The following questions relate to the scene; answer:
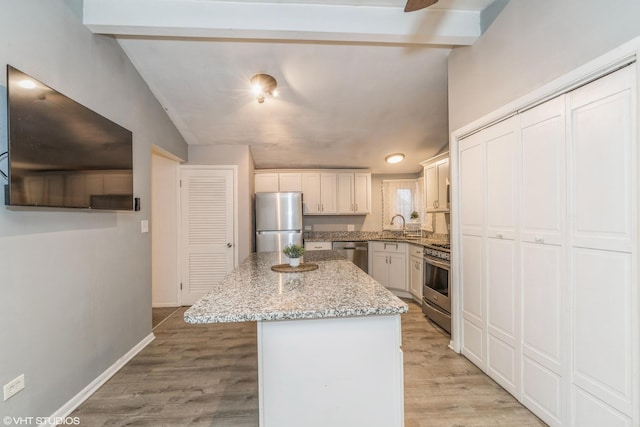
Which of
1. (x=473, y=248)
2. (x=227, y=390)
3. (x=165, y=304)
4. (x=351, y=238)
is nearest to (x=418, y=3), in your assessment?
(x=473, y=248)

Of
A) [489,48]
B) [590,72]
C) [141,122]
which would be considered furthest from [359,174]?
[590,72]

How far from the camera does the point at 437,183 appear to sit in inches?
152

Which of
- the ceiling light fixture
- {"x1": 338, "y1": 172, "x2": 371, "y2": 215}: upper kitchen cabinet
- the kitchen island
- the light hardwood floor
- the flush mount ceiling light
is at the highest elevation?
the flush mount ceiling light

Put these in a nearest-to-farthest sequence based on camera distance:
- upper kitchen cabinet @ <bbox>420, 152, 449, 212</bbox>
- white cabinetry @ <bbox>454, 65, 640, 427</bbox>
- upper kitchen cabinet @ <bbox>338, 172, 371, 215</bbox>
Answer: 1. white cabinetry @ <bbox>454, 65, 640, 427</bbox>
2. upper kitchen cabinet @ <bbox>420, 152, 449, 212</bbox>
3. upper kitchen cabinet @ <bbox>338, 172, 371, 215</bbox>

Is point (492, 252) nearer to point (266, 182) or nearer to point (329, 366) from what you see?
point (329, 366)

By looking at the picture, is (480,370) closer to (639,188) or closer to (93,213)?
(639,188)

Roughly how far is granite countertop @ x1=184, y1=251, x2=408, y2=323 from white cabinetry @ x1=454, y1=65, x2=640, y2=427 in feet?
3.28

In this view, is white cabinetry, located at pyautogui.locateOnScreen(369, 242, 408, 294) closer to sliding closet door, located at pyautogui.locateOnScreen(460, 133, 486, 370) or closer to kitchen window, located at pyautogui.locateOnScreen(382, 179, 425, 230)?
kitchen window, located at pyautogui.locateOnScreen(382, 179, 425, 230)

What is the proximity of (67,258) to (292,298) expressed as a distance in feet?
5.32

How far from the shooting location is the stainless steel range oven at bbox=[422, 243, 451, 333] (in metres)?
2.98

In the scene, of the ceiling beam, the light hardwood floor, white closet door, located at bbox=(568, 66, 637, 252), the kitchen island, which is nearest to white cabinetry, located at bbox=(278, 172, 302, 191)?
the light hardwood floor

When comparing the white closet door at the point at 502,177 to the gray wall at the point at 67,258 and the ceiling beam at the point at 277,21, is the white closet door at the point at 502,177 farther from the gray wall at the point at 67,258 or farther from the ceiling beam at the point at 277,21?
the gray wall at the point at 67,258

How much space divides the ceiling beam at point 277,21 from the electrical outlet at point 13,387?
235cm

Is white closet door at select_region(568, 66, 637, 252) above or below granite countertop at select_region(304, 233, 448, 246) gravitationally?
above
